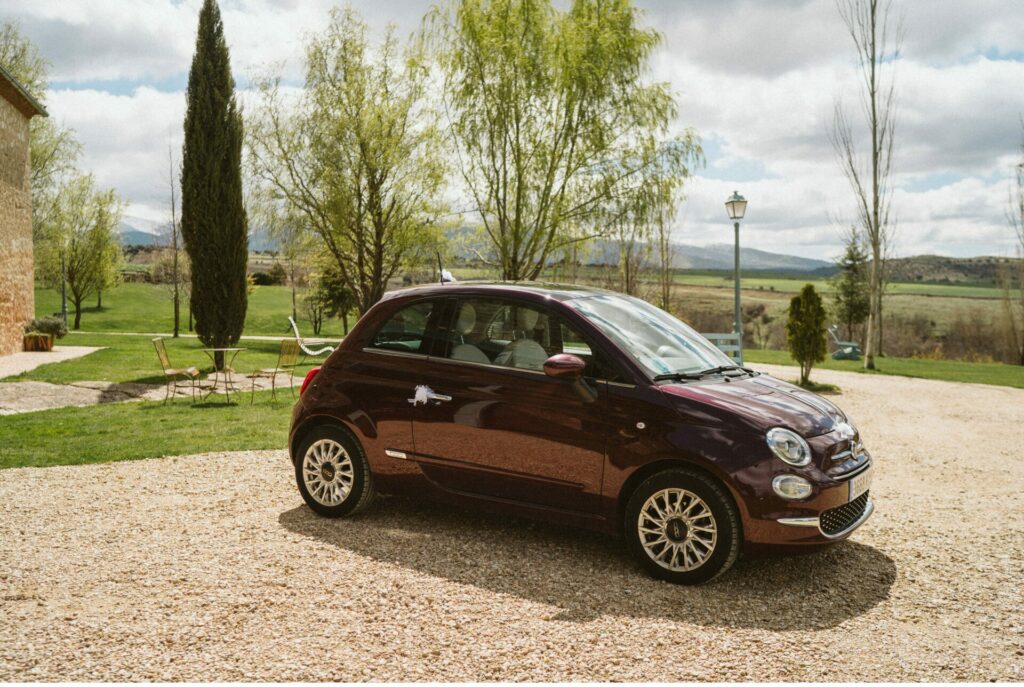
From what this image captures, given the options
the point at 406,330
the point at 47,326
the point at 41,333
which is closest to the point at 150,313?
the point at 47,326

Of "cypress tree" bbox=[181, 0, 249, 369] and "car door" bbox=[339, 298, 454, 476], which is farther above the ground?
"cypress tree" bbox=[181, 0, 249, 369]

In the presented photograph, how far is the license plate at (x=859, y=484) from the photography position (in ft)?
15.3

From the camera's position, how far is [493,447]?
16.9 feet

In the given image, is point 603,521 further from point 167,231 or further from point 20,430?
point 167,231

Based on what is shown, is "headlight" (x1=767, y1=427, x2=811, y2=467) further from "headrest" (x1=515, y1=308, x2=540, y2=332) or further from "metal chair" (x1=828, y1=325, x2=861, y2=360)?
"metal chair" (x1=828, y1=325, x2=861, y2=360)

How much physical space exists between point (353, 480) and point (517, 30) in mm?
11425

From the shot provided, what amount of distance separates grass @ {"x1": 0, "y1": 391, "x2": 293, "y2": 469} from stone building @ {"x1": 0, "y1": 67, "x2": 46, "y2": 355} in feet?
39.3

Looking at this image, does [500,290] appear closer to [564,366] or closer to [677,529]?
[564,366]

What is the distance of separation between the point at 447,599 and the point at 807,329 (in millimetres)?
15877

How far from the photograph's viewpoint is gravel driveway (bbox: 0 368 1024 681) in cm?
354

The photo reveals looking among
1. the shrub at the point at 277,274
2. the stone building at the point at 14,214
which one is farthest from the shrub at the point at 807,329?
the shrub at the point at 277,274

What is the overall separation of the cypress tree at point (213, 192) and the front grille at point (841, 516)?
18.7 metres

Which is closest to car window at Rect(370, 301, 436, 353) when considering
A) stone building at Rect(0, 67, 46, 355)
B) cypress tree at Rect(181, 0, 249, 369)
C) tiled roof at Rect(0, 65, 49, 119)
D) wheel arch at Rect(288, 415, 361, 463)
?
wheel arch at Rect(288, 415, 361, 463)

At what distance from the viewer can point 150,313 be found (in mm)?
54875
